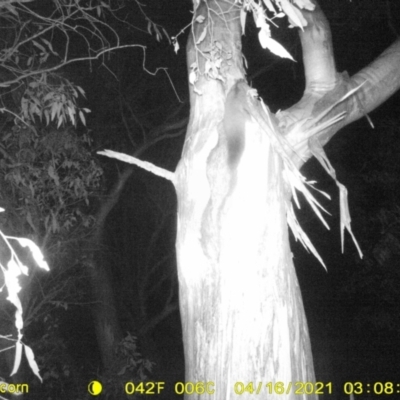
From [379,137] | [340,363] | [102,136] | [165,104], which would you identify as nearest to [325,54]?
[379,137]

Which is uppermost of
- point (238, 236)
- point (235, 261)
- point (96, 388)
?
point (238, 236)

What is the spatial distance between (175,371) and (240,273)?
1513cm

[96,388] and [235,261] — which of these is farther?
[96,388]

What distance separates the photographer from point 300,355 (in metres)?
2.87

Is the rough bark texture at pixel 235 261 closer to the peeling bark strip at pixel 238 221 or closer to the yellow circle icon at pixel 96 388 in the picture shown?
the peeling bark strip at pixel 238 221

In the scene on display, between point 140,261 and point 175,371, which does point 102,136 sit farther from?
point 175,371

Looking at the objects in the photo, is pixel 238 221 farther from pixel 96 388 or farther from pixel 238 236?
pixel 96 388

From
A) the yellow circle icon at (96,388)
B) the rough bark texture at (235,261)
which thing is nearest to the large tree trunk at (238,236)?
the rough bark texture at (235,261)

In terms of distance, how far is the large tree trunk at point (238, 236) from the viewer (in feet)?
9.16

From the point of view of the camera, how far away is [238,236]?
9.38ft

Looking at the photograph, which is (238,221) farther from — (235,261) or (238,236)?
(235,261)

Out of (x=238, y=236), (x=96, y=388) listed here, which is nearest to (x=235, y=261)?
(x=238, y=236)

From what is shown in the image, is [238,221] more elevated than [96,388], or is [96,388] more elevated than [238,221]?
[238,221]

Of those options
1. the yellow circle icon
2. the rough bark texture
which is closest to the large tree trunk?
the rough bark texture
